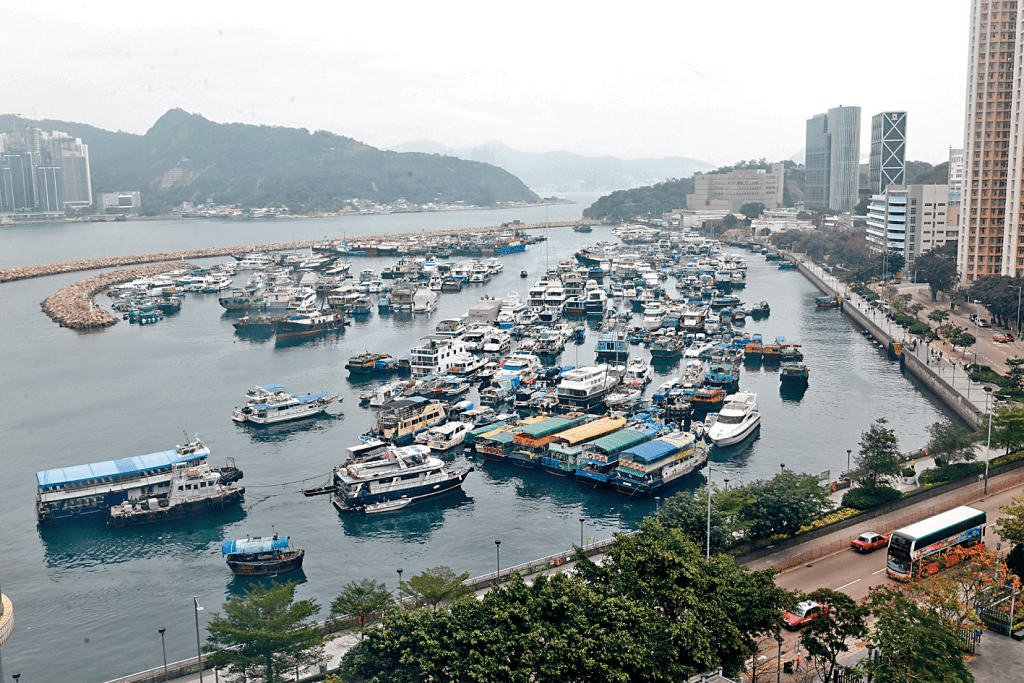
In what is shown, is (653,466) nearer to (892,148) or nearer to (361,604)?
(361,604)

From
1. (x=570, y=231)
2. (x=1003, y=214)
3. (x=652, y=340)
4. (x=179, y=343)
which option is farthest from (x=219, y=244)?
(x=1003, y=214)

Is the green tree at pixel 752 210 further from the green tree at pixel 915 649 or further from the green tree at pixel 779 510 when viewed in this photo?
the green tree at pixel 915 649

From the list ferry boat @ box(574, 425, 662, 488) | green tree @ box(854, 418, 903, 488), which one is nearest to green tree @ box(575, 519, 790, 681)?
green tree @ box(854, 418, 903, 488)

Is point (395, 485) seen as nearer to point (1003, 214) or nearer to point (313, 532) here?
point (313, 532)

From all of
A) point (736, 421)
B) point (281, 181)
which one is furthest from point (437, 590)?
point (281, 181)

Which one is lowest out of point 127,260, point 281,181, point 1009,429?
point 1009,429

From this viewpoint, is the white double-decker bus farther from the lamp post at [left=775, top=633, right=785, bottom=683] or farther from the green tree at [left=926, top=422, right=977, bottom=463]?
the green tree at [left=926, top=422, right=977, bottom=463]
